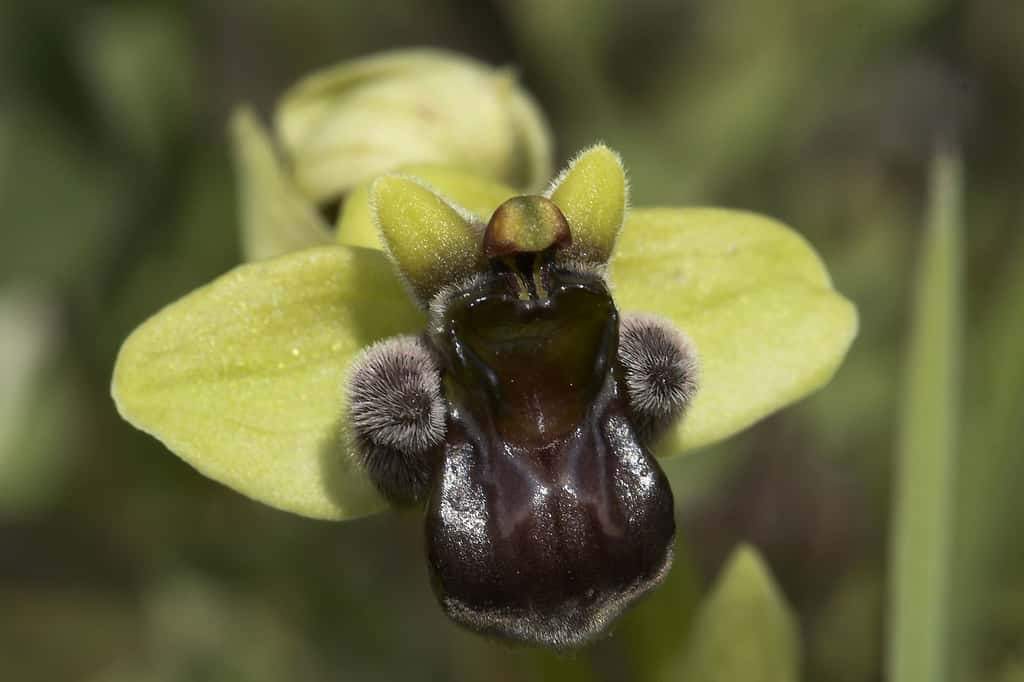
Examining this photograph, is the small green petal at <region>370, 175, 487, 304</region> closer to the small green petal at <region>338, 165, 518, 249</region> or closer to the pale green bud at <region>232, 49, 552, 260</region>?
the small green petal at <region>338, 165, 518, 249</region>

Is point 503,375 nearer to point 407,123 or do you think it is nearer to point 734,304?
point 734,304

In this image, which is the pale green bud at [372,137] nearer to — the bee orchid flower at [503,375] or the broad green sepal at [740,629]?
the bee orchid flower at [503,375]

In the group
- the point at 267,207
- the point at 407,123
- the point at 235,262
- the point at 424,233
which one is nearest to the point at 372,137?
the point at 407,123

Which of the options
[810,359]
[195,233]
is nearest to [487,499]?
[810,359]

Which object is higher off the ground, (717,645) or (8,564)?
(717,645)

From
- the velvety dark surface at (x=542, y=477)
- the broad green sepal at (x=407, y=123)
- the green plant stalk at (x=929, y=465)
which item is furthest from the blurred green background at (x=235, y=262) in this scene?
the velvety dark surface at (x=542, y=477)

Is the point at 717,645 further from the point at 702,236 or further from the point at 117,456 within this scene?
the point at 117,456

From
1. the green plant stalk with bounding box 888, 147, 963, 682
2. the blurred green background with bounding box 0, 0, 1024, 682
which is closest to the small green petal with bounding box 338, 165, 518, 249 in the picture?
the green plant stalk with bounding box 888, 147, 963, 682
